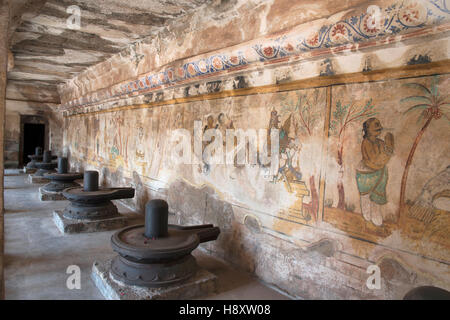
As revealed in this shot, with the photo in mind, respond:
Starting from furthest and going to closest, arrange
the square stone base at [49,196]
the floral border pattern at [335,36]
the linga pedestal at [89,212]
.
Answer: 1. the square stone base at [49,196]
2. the linga pedestal at [89,212]
3. the floral border pattern at [335,36]

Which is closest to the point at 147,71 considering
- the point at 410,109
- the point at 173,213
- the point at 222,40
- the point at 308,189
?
the point at 222,40

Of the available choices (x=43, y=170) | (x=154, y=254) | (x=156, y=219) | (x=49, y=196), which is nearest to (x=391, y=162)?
(x=154, y=254)

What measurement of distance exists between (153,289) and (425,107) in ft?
9.66

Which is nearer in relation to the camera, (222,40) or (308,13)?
(308,13)

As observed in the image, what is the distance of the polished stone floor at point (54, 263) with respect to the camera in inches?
132

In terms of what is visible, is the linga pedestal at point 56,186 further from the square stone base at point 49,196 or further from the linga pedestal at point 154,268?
the linga pedestal at point 154,268

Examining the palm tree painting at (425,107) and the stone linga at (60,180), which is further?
the stone linga at (60,180)

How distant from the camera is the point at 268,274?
12.0 ft

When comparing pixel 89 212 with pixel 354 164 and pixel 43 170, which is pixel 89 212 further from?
pixel 43 170

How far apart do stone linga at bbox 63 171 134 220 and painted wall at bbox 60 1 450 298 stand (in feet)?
5.96

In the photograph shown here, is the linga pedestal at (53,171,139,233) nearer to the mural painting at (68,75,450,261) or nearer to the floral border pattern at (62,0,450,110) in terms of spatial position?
the mural painting at (68,75,450,261)

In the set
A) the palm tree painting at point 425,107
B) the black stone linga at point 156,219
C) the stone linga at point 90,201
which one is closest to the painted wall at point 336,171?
the palm tree painting at point 425,107

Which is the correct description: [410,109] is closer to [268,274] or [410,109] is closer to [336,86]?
[336,86]

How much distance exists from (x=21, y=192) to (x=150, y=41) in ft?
18.2
